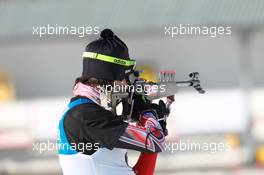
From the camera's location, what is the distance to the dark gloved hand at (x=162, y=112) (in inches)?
128

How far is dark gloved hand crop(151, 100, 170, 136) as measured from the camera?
128 inches

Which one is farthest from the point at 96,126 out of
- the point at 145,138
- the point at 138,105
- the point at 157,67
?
the point at 157,67

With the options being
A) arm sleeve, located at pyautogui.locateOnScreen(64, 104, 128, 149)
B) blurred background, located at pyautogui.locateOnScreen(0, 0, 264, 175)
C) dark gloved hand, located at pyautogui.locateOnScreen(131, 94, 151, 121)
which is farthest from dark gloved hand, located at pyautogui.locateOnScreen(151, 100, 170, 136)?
blurred background, located at pyautogui.locateOnScreen(0, 0, 264, 175)

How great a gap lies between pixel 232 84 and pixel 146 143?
10904mm

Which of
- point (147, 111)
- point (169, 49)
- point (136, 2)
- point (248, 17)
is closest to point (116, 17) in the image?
point (136, 2)

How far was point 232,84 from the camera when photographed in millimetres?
13828

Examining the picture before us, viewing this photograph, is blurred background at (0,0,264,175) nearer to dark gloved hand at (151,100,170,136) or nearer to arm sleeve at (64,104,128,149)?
dark gloved hand at (151,100,170,136)

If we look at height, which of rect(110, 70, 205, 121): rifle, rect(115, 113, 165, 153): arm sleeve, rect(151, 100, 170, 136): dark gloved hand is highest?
rect(110, 70, 205, 121): rifle

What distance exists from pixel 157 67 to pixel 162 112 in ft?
35.4

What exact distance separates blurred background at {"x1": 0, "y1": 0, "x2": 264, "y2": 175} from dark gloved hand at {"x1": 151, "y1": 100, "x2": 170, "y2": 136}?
28.1ft

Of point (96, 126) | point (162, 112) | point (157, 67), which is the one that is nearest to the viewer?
point (96, 126)

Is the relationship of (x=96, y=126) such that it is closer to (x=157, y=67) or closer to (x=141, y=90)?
(x=141, y=90)

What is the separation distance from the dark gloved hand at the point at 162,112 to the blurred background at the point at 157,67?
28.1 ft

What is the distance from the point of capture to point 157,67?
14086 mm
